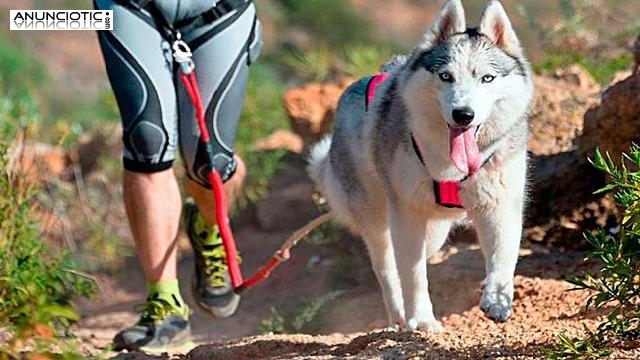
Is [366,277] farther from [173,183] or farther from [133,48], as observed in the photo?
[133,48]

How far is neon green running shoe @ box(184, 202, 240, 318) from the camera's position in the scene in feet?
19.9

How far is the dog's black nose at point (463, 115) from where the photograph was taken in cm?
447

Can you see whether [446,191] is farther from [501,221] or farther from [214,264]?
[214,264]

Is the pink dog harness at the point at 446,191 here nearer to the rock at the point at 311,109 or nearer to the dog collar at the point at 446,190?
the dog collar at the point at 446,190

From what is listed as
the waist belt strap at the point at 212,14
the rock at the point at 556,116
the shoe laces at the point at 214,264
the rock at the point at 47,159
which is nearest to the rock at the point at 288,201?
the rock at the point at 47,159

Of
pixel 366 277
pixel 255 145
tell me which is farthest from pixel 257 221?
pixel 366 277

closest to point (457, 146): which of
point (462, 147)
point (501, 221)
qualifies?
point (462, 147)

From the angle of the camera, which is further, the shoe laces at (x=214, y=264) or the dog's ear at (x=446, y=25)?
the shoe laces at (x=214, y=264)

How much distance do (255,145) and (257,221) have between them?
547 millimetres

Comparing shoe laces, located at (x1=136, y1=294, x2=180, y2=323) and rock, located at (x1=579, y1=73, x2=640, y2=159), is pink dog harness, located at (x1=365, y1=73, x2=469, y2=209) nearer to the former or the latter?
rock, located at (x1=579, y1=73, x2=640, y2=159)

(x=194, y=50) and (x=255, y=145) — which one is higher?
(x=194, y=50)

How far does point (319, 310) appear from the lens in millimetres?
7039

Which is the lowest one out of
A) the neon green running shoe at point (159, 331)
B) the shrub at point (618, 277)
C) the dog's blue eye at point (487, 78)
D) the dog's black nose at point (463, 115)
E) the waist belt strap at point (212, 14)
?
the neon green running shoe at point (159, 331)

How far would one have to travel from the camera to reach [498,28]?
15.8 feet
